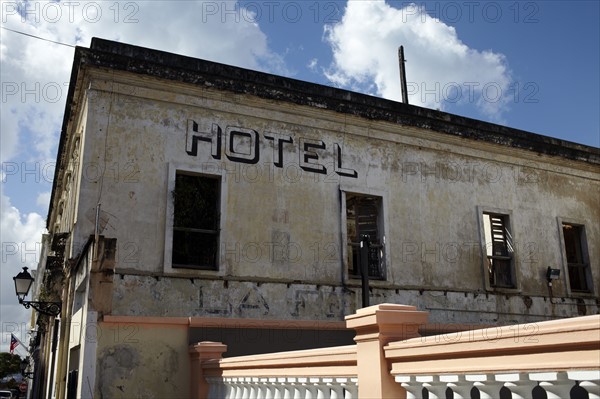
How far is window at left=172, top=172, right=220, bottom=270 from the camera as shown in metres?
9.59

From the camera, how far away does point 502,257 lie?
1227 cm

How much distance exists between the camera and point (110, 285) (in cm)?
676

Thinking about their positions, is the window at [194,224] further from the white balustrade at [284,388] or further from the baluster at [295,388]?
the baluster at [295,388]

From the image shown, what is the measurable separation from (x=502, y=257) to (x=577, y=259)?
2.82 metres

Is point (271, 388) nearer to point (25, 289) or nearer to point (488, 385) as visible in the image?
point (488, 385)

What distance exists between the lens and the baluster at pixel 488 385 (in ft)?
9.06

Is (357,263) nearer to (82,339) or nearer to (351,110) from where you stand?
(351,110)

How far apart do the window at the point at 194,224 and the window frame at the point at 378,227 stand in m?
2.45

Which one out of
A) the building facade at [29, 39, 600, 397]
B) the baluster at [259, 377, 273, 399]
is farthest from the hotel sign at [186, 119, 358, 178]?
the baluster at [259, 377, 273, 399]

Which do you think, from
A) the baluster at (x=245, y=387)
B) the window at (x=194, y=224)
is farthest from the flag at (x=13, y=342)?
the baluster at (x=245, y=387)

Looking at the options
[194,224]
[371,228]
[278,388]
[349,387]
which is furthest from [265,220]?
[349,387]

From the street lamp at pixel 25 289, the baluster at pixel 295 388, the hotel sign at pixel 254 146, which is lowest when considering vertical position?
the baluster at pixel 295 388

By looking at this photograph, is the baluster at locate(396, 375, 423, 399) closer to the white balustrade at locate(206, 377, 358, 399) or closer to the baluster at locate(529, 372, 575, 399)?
the white balustrade at locate(206, 377, 358, 399)

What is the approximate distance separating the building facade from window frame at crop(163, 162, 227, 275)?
0.03 m
